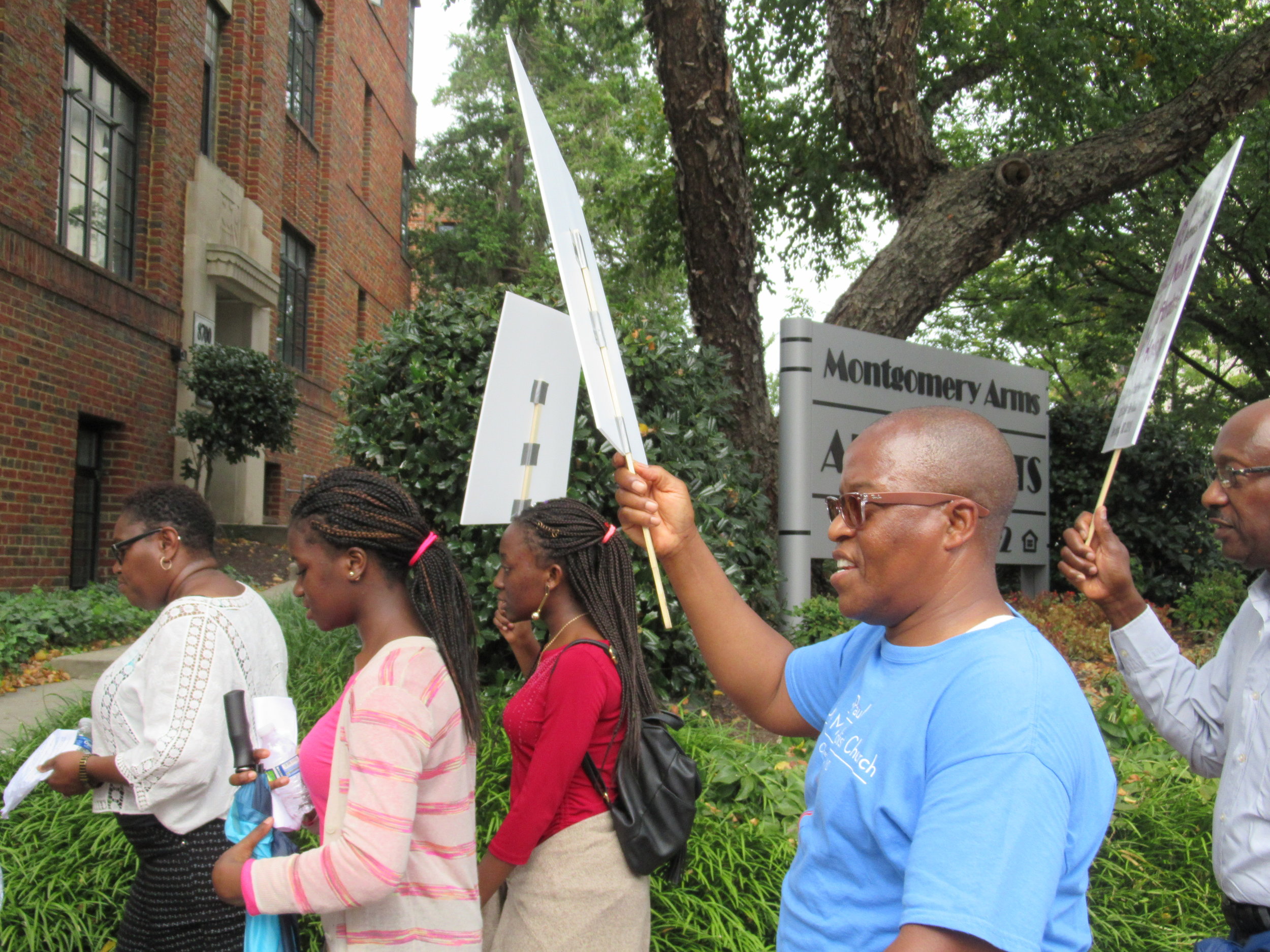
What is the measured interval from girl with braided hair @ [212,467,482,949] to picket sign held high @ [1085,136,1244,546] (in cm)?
158

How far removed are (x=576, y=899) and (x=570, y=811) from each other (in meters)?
0.21

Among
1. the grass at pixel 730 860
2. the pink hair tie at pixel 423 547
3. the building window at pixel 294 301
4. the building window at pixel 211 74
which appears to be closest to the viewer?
the pink hair tie at pixel 423 547

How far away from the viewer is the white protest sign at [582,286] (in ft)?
6.16

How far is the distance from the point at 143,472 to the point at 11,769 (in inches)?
340

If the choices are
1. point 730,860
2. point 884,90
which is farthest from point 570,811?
point 884,90

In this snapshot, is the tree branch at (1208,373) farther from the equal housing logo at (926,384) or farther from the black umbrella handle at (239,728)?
the black umbrella handle at (239,728)

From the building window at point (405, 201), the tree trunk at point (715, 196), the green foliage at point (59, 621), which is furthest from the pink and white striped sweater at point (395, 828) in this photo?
the building window at point (405, 201)

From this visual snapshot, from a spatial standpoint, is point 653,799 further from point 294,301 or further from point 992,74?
point 294,301

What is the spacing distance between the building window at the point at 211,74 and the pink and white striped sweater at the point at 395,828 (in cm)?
1505

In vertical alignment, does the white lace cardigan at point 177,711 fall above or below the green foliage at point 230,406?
below

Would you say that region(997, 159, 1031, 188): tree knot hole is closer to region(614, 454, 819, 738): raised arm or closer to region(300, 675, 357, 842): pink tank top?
region(614, 454, 819, 738): raised arm

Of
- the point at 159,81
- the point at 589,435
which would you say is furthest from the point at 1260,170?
the point at 159,81

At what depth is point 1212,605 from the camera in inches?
356

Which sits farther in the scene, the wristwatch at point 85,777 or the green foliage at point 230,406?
the green foliage at point 230,406
